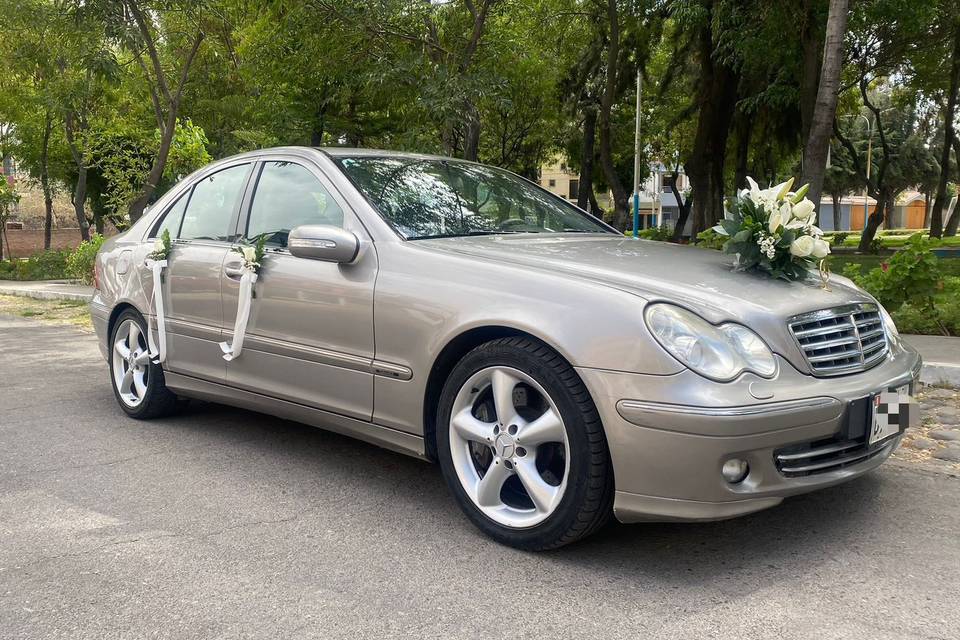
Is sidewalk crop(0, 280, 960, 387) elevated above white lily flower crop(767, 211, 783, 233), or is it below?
below

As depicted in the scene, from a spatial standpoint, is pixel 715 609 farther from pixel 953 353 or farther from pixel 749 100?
pixel 749 100

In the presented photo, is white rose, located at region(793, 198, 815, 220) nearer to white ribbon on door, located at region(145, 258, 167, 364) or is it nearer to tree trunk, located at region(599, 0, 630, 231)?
white ribbon on door, located at region(145, 258, 167, 364)

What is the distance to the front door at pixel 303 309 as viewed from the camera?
3.82 meters

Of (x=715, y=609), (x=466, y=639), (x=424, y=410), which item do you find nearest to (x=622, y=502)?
(x=715, y=609)

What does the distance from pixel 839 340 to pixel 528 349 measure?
1.14 m

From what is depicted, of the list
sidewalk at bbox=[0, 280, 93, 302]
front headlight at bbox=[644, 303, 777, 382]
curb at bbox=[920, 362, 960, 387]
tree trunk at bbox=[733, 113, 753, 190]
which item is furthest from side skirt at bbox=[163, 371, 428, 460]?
tree trunk at bbox=[733, 113, 753, 190]

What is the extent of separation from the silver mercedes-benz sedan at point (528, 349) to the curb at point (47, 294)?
35.5 feet

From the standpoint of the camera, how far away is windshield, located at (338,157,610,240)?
4109 millimetres

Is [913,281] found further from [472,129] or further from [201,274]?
[201,274]

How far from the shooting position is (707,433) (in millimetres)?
2811

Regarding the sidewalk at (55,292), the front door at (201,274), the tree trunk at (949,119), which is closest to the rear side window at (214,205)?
the front door at (201,274)

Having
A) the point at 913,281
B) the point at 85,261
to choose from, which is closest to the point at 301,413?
the point at 913,281

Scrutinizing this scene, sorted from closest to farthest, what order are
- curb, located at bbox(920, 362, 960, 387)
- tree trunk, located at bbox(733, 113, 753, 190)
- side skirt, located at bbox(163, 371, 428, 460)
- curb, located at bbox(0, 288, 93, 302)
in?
1. side skirt, located at bbox(163, 371, 428, 460)
2. curb, located at bbox(920, 362, 960, 387)
3. curb, located at bbox(0, 288, 93, 302)
4. tree trunk, located at bbox(733, 113, 753, 190)

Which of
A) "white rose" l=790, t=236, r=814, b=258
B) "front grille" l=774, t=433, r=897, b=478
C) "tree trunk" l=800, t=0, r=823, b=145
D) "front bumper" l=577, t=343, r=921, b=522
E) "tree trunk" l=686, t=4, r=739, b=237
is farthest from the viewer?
"tree trunk" l=686, t=4, r=739, b=237
